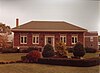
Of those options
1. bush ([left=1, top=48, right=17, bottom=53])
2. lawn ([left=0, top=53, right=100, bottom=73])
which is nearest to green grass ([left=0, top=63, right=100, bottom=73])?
lawn ([left=0, top=53, right=100, bottom=73])

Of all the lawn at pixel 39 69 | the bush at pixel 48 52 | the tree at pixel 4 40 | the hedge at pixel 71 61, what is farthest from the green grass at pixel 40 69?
the bush at pixel 48 52

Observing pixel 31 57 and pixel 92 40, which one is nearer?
pixel 92 40

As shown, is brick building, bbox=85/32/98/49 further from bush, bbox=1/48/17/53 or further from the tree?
the tree

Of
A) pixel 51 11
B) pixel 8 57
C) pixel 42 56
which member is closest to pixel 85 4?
pixel 51 11

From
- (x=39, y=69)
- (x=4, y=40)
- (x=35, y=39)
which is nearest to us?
(x=39, y=69)

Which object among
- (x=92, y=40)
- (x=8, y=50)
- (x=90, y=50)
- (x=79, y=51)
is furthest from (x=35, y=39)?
(x=92, y=40)

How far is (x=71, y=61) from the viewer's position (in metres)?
8.04

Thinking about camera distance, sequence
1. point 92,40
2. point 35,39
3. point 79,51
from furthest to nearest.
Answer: point 35,39
point 79,51
point 92,40

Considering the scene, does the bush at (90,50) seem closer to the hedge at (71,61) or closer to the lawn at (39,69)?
the hedge at (71,61)

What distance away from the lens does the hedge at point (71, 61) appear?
26.0ft

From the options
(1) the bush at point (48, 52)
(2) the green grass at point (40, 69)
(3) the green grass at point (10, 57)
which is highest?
(1) the bush at point (48, 52)

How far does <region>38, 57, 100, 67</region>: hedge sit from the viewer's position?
26.0ft

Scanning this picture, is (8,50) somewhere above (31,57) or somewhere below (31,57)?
above

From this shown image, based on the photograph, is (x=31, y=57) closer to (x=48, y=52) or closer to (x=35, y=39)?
(x=48, y=52)
